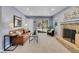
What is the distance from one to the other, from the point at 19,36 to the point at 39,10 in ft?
3.26

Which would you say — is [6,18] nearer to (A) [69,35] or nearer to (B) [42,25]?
(B) [42,25]

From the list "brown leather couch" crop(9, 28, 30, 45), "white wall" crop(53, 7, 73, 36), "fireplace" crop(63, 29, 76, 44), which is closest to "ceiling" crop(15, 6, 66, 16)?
"white wall" crop(53, 7, 73, 36)

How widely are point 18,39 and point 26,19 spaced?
26.3 inches

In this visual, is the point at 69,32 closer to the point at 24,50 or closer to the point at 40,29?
the point at 40,29

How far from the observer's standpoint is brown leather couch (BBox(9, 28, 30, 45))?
10.6 ft

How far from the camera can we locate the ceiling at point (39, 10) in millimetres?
3176

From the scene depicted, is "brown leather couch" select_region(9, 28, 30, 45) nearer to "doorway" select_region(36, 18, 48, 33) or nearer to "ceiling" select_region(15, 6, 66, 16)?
"doorway" select_region(36, 18, 48, 33)

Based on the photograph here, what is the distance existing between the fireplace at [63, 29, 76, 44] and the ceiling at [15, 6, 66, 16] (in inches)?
26.9

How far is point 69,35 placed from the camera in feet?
10.7

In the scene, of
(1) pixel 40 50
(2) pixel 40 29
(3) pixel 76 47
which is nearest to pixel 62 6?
(2) pixel 40 29

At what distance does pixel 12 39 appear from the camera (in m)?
3.23

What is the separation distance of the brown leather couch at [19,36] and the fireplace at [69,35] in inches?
44.9

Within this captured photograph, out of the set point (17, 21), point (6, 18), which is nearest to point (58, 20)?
point (17, 21)

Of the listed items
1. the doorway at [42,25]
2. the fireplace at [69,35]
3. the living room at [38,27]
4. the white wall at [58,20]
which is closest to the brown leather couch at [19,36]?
the living room at [38,27]
